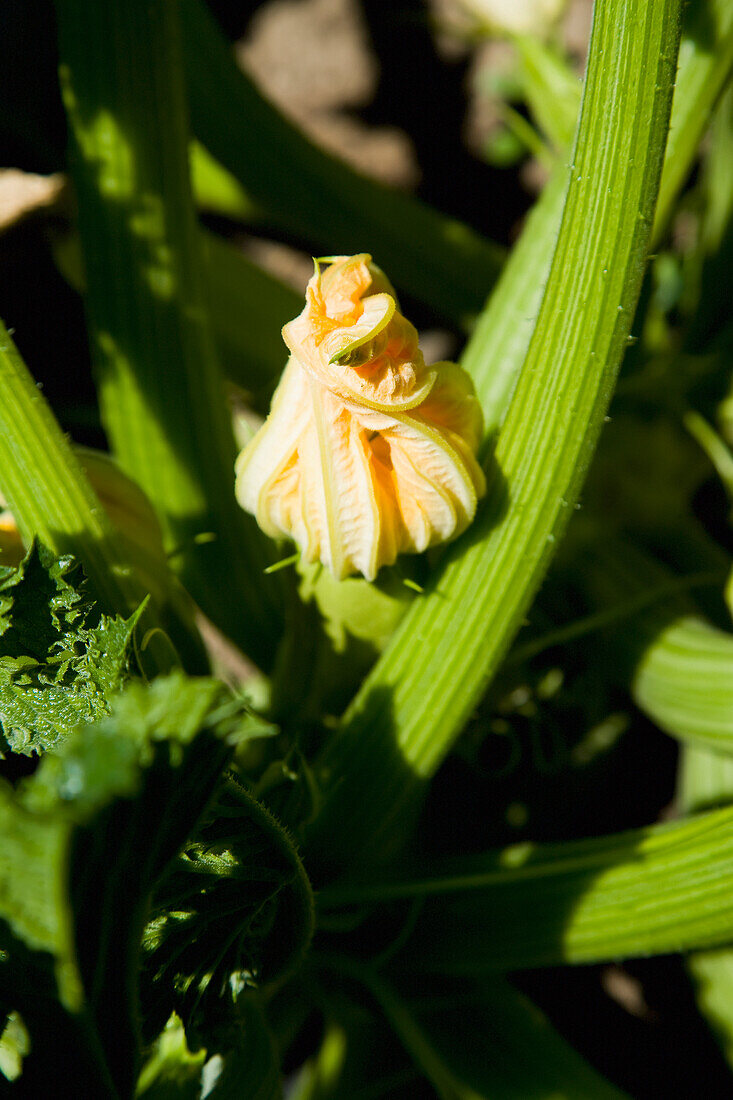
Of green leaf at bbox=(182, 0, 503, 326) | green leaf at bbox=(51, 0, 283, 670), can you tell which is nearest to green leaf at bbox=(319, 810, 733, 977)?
green leaf at bbox=(51, 0, 283, 670)

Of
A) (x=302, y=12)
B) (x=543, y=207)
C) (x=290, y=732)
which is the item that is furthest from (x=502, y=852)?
(x=302, y=12)

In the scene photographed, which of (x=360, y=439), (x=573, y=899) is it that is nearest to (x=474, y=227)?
(x=360, y=439)

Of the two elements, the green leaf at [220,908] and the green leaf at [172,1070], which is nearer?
the green leaf at [220,908]

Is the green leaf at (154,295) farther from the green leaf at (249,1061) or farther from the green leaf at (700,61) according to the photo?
the green leaf at (700,61)

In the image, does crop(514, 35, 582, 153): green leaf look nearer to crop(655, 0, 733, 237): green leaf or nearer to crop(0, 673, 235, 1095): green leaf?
crop(655, 0, 733, 237): green leaf

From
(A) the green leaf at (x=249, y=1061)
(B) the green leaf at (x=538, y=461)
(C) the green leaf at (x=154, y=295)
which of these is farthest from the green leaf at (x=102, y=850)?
(C) the green leaf at (x=154, y=295)

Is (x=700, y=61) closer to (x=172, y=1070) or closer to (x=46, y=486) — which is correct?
(x=46, y=486)
